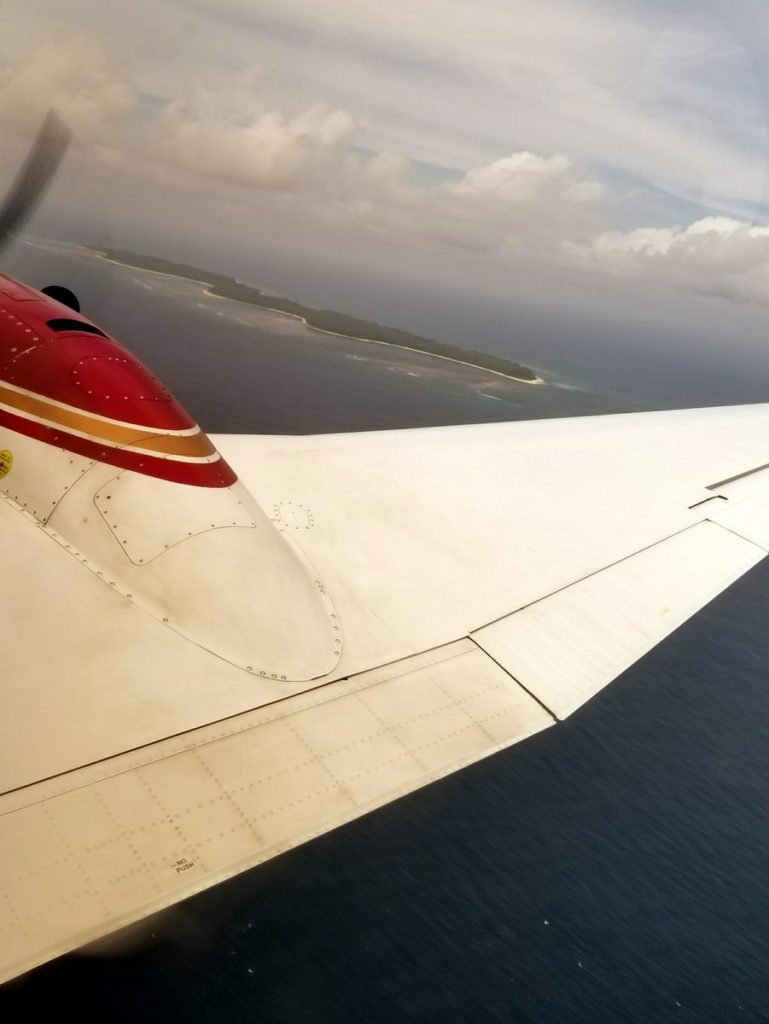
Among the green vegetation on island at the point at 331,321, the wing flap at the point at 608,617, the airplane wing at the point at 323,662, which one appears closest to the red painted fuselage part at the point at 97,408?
the airplane wing at the point at 323,662

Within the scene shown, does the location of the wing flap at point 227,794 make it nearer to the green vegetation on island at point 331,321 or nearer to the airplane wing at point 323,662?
the airplane wing at point 323,662

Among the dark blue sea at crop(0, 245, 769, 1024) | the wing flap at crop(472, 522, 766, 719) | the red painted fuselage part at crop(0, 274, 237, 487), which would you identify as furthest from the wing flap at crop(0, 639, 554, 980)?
the dark blue sea at crop(0, 245, 769, 1024)

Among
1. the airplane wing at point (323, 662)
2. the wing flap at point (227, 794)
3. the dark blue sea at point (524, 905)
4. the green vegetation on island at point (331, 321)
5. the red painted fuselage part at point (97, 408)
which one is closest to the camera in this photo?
the wing flap at point (227, 794)

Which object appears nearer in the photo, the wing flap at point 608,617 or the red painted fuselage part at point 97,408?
the red painted fuselage part at point 97,408

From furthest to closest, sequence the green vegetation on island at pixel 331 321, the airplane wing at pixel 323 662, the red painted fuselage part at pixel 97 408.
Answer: the green vegetation on island at pixel 331 321 → the red painted fuselage part at pixel 97 408 → the airplane wing at pixel 323 662

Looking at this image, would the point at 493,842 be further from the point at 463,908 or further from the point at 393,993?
the point at 393,993

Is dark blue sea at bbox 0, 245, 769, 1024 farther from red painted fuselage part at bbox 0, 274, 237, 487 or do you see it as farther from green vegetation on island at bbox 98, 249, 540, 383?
green vegetation on island at bbox 98, 249, 540, 383

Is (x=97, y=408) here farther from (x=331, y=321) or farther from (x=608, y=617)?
(x=331, y=321)
